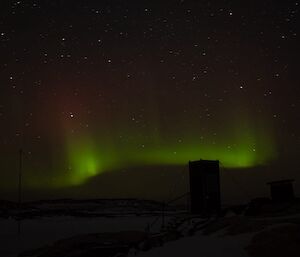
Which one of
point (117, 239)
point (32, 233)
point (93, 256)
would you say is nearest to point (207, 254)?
point (93, 256)

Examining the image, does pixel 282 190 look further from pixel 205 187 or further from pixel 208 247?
pixel 208 247

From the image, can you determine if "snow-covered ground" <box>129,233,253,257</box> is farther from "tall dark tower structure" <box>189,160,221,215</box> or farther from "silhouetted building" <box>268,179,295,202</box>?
"tall dark tower structure" <box>189,160,221,215</box>

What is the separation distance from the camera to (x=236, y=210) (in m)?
30.2

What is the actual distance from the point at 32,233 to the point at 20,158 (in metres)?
9.97

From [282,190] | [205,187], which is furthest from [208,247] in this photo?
[205,187]

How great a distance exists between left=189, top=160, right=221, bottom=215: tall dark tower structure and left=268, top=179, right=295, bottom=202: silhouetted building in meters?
5.11

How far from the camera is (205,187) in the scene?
33.2m

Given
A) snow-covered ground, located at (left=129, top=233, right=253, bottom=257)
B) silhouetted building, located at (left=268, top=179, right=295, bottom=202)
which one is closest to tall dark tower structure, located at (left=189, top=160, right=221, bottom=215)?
silhouetted building, located at (left=268, top=179, right=295, bottom=202)

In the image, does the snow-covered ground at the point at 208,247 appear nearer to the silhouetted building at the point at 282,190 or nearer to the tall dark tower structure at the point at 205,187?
the silhouetted building at the point at 282,190

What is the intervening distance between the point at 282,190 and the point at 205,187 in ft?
20.0

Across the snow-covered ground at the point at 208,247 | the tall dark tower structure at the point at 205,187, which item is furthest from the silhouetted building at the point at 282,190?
the snow-covered ground at the point at 208,247

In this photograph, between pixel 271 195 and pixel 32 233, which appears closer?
pixel 271 195

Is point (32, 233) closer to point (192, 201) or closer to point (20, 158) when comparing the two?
point (20, 158)

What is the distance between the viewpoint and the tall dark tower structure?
109ft
